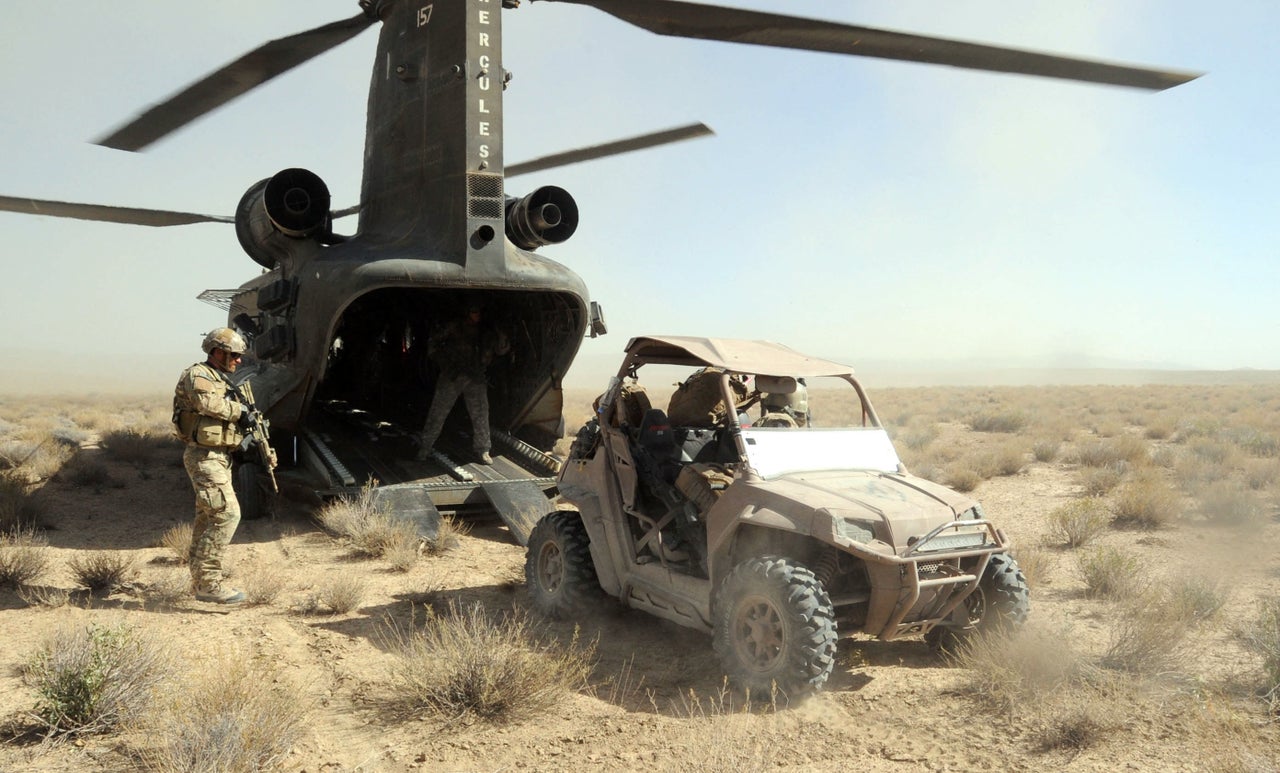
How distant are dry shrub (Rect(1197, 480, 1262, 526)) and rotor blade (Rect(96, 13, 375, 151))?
1108 cm

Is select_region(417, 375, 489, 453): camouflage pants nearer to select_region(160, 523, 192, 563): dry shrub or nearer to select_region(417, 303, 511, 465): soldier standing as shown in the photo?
select_region(417, 303, 511, 465): soldier standing

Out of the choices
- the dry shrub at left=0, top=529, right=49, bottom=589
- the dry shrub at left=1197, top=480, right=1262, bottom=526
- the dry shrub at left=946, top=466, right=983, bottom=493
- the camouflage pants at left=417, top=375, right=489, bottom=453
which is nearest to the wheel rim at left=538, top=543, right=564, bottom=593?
the dry shrub at left=0, top=529, right=49, bottom=589

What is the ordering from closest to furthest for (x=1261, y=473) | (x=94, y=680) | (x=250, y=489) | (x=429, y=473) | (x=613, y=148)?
1. (x=94, y=680)
2. (x=250, y=489)
3. (x=429, y=473)
4. (x=613, y=148)
5. (x=1261, y=473)

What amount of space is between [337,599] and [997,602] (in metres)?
4.72

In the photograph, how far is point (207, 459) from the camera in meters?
6.89

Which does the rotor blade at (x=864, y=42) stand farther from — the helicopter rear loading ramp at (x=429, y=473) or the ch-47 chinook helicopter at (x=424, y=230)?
the helicopter rear loading ramp at (x=429, y=473)

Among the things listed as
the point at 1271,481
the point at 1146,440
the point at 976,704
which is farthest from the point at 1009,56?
the point at 1146,440

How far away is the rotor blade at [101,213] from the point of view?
31.7 ft

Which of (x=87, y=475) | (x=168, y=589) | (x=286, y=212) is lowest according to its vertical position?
(x=168, y=589)

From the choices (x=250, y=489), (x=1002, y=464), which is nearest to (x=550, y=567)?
(x=250, y=489)

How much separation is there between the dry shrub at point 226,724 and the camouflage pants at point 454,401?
6276mm

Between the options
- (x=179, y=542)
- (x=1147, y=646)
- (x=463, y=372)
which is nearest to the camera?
(x=1147, y=646)

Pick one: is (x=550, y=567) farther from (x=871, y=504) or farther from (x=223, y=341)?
(x=223, y=341)

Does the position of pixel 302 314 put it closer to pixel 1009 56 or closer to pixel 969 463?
pixel 1009 56
